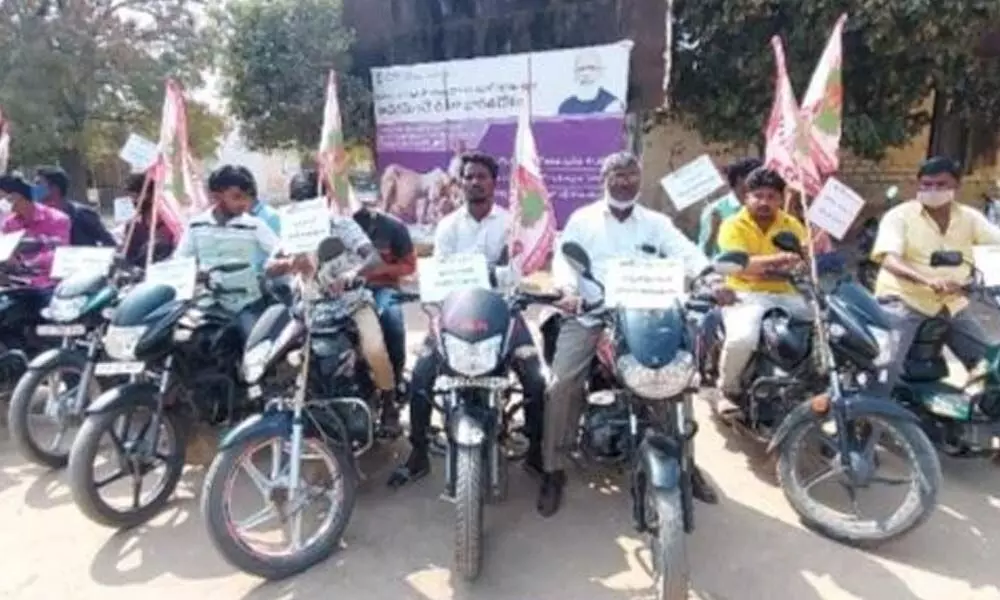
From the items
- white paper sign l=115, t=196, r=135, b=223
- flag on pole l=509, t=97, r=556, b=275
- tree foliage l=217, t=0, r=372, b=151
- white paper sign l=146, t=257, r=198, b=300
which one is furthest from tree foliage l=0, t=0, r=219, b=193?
flag on pole l=509, t=97, r=556, b=275

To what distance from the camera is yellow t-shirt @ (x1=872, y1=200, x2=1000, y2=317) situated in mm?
4125

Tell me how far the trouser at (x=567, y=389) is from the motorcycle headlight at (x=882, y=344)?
126cm

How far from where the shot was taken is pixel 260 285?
14.0ft

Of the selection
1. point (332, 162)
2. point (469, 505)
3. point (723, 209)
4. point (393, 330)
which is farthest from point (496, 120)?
point (469, 505)

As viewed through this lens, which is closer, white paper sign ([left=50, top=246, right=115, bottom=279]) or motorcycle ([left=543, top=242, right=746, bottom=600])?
motorcycle ([left=543, top=242, right=746, bottom=600])

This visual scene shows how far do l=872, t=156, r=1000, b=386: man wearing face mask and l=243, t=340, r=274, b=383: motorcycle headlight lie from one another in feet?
10.1

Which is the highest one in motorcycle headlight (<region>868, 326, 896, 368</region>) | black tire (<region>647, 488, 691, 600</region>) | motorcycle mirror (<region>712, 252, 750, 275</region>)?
motorcycle mirror (<region>712, 252, 750, 275</region>)

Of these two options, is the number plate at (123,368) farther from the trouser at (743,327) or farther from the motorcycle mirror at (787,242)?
the motorcycle mirror at (787,242)

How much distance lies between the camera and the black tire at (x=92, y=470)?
10.8ft

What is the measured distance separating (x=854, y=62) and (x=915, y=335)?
627 cm

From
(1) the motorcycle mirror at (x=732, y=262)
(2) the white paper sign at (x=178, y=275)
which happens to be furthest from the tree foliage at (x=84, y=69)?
(1) the motorcycle mirror at (x=732, y=262)

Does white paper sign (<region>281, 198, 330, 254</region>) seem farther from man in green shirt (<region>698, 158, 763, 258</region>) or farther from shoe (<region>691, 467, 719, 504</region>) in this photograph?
man in green shirt (<region>698, 158, 763, 258</region>)

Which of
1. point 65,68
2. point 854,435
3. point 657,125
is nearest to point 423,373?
point 854,435

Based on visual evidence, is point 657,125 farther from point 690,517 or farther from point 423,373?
point 690,517
